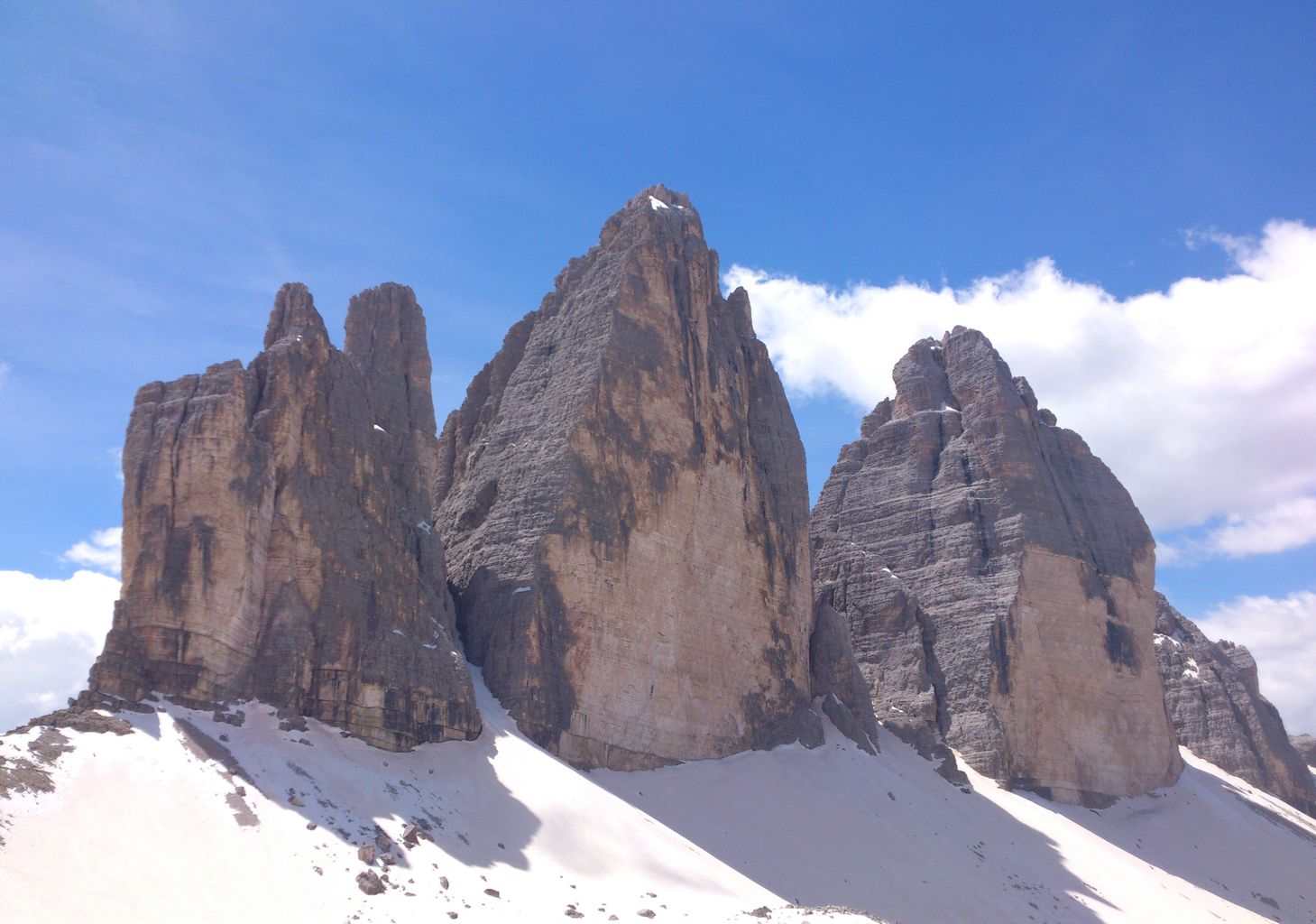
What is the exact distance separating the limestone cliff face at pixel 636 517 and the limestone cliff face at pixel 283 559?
3023 millimetres

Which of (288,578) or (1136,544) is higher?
(1136,544)

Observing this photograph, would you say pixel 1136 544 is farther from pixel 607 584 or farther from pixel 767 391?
pixel 607 584

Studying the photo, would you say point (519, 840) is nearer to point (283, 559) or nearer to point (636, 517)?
point (283, 559)

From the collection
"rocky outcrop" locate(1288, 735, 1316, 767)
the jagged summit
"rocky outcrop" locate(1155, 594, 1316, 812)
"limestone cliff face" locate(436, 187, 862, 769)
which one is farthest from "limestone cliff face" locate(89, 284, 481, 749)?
"rocky outcrop" locate(1288, 735, 1316, 767)

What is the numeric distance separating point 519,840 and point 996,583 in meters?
32.1

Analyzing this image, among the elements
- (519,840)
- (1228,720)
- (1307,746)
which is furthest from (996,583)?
(1307,746)

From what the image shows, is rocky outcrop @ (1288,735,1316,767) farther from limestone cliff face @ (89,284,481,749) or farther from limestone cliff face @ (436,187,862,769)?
limestone cliff face @ (89,284,481,749)

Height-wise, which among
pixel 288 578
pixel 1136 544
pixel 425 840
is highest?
pixel 1136 544

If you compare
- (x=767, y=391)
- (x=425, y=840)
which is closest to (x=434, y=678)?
(x=425, y=840)

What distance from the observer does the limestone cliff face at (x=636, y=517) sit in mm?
37406

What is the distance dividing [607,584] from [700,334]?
1081cm

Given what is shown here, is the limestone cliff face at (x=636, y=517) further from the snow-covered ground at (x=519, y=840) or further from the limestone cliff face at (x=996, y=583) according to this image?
the limestone cliff face at (x=996, y=583)

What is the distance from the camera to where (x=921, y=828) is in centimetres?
4178

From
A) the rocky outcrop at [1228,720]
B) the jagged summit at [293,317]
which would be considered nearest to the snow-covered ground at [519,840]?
the jagged summit at [293,317]
